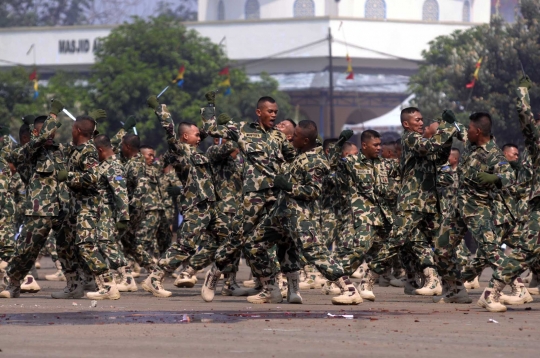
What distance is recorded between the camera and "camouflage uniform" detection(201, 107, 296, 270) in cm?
1168

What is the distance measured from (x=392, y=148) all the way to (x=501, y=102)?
1749 centimetres

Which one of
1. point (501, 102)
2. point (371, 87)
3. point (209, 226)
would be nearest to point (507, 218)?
point (209, 226)

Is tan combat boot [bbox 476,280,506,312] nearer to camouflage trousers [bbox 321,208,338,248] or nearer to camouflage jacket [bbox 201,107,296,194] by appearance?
camouflage jacket [bbox 201,107,296,194]

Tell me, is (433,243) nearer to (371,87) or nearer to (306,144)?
(306,144)

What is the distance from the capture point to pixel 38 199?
483 inches

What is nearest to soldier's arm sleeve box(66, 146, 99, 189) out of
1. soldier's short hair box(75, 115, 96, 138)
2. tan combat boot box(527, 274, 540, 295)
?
soldier's short hair box(75, 115, 96, 138)

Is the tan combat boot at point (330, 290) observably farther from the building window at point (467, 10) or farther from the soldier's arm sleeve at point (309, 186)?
the building window at point (467, 10)

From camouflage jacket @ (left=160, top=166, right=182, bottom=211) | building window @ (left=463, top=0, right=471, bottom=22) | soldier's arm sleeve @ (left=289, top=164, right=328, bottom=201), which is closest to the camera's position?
soldier's arm sleeve @ (left=289, top=164, right=328, bottom=201)

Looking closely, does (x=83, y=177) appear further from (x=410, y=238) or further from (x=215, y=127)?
(x=410, y=238)

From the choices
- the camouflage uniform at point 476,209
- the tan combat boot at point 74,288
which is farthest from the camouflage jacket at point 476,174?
the tan combat boot at point 74,288

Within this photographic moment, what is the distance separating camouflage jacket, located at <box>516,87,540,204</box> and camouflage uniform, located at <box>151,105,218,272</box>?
3.46 m

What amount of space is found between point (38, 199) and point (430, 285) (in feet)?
13.8

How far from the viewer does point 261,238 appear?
38.3ft

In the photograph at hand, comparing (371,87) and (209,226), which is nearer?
(209,226)
